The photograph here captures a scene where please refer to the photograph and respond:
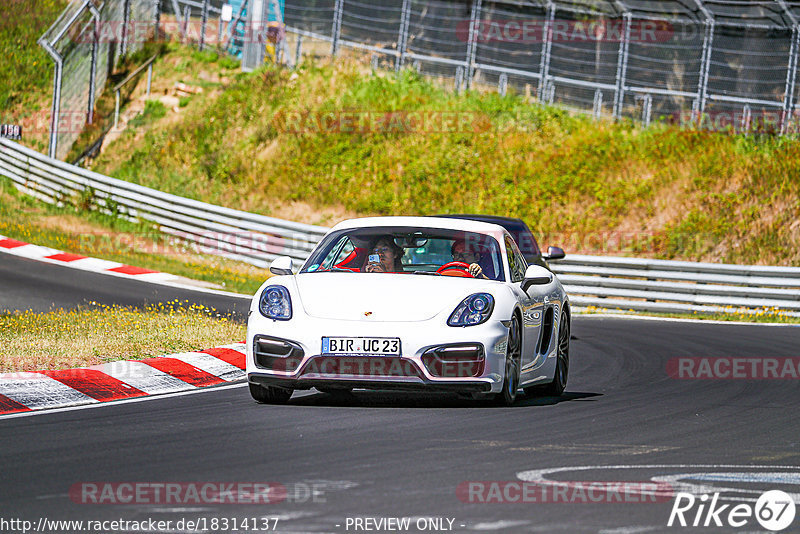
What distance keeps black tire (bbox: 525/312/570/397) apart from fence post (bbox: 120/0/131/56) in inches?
1017

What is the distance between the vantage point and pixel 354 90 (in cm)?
3434

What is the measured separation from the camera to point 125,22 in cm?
3553

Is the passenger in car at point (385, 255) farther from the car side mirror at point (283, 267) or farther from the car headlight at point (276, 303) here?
the car headlight at point (276, 303)

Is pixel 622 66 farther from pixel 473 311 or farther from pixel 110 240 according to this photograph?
pixel 473 311

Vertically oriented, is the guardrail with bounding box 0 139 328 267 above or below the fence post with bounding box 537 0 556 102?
below

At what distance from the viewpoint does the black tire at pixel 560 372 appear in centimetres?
1023

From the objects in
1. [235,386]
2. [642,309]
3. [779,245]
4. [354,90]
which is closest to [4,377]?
[235,386]

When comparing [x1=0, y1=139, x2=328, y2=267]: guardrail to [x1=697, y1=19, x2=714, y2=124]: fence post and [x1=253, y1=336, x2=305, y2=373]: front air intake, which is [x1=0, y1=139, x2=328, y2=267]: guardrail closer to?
[x1=697, y1=19, x2=714, y2=124]: fence post

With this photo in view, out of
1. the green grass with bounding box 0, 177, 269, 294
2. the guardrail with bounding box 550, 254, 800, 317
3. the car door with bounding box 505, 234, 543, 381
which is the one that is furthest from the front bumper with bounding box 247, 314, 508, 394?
the guardrail with bounding box 550, 254, 800, 317

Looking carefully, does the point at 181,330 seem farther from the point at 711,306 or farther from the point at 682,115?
the point at 682,115

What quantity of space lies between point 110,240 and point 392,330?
18.5 metres

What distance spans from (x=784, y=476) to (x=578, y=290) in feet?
54.0

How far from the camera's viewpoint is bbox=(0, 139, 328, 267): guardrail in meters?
24.4

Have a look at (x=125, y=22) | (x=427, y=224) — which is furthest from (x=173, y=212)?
(x=427, y=224)
